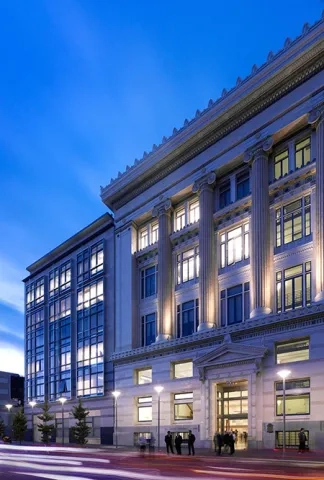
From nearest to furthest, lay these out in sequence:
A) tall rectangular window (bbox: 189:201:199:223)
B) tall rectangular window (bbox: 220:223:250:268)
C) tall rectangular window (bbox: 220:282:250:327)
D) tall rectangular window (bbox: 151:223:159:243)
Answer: tall rectangular window (bbox: 220:282:250:327) → tall rectangular window (bbox: 220:223:250:268) → tall rectangular window (bbox: 189:201:199:223) → tall rectangular window (bbox: 151:223:159:243)

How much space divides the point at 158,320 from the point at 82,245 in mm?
24124

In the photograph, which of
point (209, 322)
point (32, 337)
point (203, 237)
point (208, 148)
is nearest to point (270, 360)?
point (209, 322)

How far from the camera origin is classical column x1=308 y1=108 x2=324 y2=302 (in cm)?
4641

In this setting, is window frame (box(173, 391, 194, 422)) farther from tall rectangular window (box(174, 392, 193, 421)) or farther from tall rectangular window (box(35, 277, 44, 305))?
tall rectangular window (box(35, 277, 44, 305))

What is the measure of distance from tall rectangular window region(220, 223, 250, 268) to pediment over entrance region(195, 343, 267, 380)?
7.51 metres

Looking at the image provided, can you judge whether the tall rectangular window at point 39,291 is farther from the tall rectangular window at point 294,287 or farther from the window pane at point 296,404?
the window pane at point 296,404

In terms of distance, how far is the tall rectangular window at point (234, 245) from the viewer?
5531 centimetres

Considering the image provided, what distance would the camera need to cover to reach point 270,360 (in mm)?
50281

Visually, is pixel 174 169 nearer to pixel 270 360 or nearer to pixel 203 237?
pixel 203 237

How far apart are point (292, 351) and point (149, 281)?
23856mm

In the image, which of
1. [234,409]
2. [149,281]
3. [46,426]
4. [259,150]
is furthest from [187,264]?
[46,426]

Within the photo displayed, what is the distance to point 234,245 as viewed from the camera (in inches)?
2240

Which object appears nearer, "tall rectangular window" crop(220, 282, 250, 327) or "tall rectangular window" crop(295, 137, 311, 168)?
"tall rectangular window" crop(295, 137, 311, 168)

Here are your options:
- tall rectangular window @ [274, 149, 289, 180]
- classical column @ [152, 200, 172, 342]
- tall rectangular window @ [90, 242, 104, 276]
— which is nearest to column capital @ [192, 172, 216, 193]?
classical column @ [152, 200, 172, 342]
